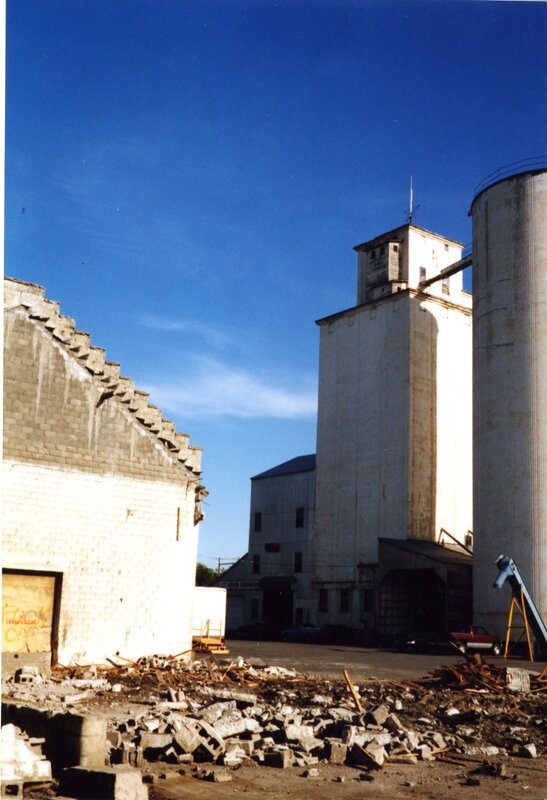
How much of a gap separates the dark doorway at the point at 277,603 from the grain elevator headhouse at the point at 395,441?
5790 millimetres

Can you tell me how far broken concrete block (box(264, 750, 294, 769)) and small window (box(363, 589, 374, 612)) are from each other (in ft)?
139

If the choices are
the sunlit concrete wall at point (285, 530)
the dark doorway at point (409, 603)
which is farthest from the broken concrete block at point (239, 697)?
the sunlit concrete wall at point (285, 530)

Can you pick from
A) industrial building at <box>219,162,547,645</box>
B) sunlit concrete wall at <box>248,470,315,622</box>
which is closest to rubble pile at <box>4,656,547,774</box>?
industrial building at <box>219,162,547,645</box>

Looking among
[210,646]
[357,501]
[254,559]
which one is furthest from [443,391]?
[210,646]

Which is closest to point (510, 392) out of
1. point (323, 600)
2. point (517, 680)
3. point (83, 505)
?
point (323, 600)

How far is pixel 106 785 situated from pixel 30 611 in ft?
48.9

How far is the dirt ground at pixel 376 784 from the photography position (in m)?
9.96

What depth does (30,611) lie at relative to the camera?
22641mm

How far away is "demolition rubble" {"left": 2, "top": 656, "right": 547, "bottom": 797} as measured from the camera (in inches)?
434

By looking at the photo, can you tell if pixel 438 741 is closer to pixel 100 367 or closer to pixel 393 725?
pixel 393 725

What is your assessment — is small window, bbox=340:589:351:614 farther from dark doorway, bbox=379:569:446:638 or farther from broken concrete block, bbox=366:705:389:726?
broken concrete block, bbox=366:705:389:726

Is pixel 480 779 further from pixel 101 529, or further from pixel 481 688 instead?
pixel 101 529

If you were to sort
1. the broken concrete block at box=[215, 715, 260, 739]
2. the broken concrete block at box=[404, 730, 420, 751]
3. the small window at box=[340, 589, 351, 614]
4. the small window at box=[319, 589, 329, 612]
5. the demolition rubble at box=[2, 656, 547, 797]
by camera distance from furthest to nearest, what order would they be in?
1. the small window at box=[319, 589, 329, 612]
2. the small window at box=[340, 589, 351, 614]
3. the broken concrete block at box=[404, 730, 420, 751]
4. the broken concrete block at box=[215, 715, 260, 739]
5. the demolition rubble at box=[2, 656, 547, 797]

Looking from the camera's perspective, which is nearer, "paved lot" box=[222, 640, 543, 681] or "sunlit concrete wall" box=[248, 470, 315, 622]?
"paved lot" box=[222, 640, 543, 681]
